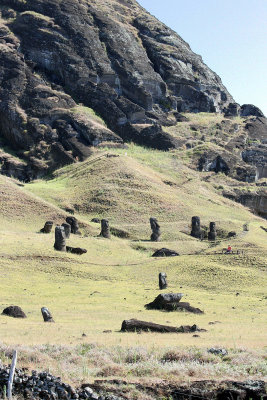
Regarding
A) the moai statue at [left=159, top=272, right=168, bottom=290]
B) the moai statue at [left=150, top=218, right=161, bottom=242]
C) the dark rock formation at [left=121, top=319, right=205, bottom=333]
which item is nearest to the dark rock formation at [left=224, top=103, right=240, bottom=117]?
the moai statue at [left=150, top=218, right=161, bottom=242]

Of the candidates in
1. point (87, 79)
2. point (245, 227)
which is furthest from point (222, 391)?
point (87, 79)

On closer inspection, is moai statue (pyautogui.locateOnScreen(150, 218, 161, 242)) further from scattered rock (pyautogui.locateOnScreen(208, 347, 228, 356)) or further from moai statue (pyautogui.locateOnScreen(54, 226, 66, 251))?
scattered rock (pyautogui.locateOnScreen(208, 347, 228, 356))

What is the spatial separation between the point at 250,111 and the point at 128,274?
116 m

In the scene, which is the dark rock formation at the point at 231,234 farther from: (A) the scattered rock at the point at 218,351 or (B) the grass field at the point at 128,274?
(A) the scattered rock at the point at 218,351

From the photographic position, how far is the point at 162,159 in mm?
113188

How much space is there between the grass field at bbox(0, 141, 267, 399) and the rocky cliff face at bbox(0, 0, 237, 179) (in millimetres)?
7664

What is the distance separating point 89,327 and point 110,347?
7.53 m

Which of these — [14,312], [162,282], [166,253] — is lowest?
[166,253]

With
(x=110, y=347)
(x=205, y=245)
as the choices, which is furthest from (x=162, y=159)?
(x=110, y=347)

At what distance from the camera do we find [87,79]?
132375 millimetres

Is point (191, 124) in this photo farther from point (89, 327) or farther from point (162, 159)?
point (89, 327)

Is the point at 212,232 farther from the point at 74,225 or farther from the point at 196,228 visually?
the point at 74,225

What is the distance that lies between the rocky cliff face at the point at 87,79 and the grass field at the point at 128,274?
766 cm

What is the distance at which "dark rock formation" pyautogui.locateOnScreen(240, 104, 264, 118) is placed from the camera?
159625mm
